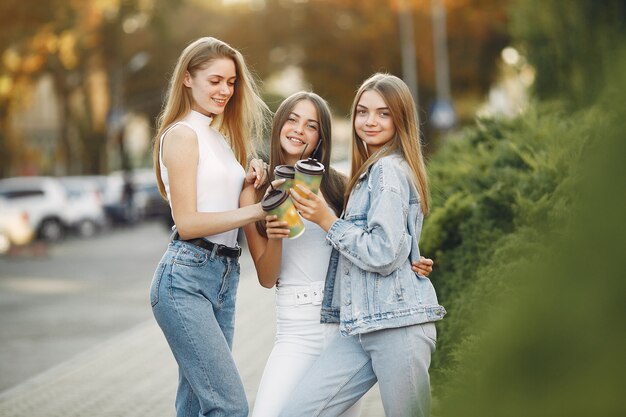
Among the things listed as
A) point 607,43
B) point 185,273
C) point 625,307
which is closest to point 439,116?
point 607,43

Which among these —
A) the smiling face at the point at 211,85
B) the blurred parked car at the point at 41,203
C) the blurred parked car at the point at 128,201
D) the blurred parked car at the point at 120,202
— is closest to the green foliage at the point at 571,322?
the smiling face at the point at 211,85

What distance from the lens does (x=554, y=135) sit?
632 centimetres

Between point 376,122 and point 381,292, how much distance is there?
2.23 ft

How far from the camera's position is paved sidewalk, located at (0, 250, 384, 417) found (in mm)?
6750

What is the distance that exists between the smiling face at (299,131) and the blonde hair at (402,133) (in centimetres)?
37

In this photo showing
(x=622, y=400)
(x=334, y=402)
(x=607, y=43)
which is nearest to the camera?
(x=622, y=400)

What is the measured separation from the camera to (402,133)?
145 inches

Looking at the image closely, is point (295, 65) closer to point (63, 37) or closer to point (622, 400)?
point (63, 37)

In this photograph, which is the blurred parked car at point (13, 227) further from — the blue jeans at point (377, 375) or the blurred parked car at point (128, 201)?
the blue jeans at point (377, 375)

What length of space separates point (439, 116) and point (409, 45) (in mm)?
15424

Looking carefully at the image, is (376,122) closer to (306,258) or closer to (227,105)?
(306,258)

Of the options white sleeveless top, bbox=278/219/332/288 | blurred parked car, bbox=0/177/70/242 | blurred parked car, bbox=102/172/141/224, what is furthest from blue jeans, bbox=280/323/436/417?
blurred parked car, bbox=102/172/141/224

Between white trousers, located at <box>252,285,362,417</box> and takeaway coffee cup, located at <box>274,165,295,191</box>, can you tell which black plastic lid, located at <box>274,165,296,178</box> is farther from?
white trousers, located at <box>252,285,362,417</box>

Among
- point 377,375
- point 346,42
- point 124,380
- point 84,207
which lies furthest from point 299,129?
point 346,42
